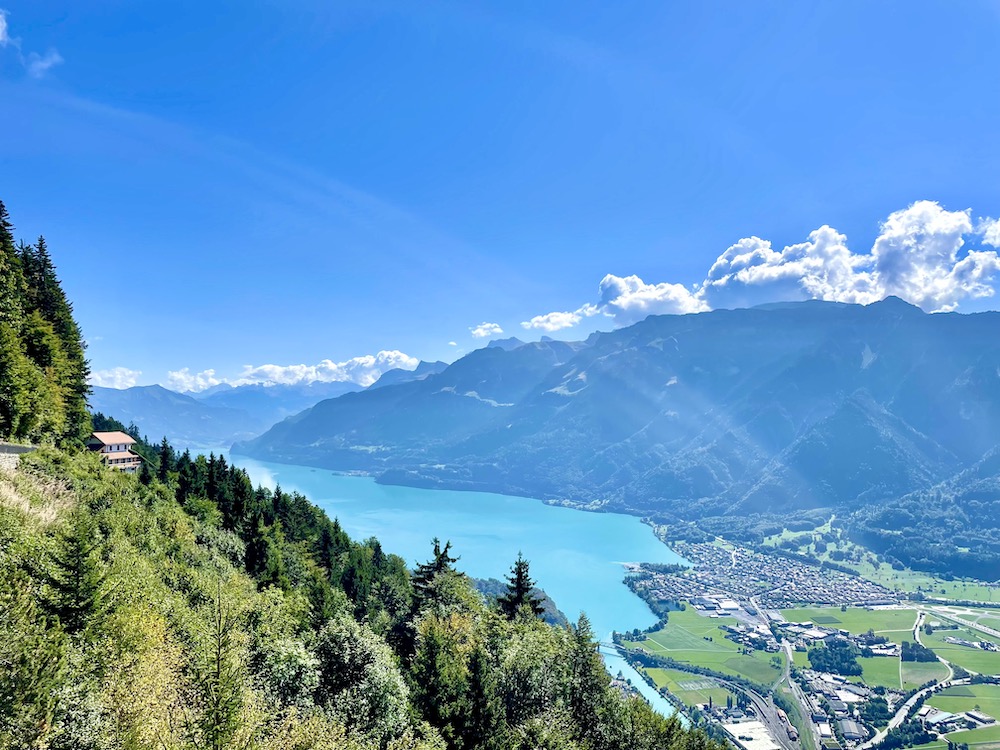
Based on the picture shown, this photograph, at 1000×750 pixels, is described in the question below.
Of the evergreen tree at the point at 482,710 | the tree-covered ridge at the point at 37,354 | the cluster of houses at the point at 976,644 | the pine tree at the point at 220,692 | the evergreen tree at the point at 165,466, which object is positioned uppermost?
the tree-covered ridge at the point at 37,354

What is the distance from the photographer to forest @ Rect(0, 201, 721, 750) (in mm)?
12727

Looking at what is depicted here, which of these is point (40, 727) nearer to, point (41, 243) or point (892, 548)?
point (41, 243)

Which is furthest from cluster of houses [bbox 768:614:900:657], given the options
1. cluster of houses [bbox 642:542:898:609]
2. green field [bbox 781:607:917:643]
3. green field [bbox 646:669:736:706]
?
green field [bbox 646:669:736:706]

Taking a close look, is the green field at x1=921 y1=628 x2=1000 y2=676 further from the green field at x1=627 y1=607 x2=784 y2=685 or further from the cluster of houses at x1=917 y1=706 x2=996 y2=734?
the green field at x1=627 y1=607 x2=784 y2=685

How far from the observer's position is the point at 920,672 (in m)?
94.8

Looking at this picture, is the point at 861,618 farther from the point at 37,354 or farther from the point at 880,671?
the point at 37,354

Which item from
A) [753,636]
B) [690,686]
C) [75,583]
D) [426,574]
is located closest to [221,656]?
[75,583]

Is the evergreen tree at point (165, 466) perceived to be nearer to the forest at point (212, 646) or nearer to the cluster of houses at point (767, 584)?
the forest at point (212, 646)

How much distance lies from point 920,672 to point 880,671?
6.88 m

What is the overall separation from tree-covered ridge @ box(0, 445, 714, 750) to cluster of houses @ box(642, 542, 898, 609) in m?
127

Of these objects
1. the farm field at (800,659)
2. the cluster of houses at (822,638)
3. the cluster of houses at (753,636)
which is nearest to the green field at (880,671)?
the cluster of houses at (822,638)

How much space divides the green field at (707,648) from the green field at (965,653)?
33601 millimetres

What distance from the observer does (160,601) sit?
20.2m

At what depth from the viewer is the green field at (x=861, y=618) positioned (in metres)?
116
